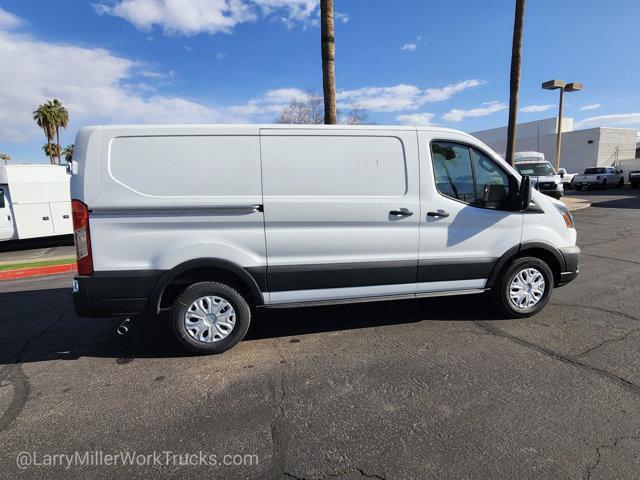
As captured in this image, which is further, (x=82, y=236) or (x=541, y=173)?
(x=541, y=173)

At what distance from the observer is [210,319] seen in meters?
4.02

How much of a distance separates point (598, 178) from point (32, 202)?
35.7m

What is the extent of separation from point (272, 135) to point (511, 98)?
1621 centimetres

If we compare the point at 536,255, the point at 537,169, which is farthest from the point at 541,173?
the point at 536,255

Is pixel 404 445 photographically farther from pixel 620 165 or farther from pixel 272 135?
pixel 620 165

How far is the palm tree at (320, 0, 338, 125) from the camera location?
10344mm

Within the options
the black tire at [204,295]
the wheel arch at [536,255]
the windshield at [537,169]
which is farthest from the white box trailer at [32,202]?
the windshield at [537,169]

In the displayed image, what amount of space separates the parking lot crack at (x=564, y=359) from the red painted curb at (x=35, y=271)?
28.4ft

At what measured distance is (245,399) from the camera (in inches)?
129

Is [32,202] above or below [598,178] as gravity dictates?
above

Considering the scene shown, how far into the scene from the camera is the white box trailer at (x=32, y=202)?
13.3 m

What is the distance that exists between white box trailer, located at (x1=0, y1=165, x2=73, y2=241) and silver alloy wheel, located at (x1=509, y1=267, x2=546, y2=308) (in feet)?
47.1

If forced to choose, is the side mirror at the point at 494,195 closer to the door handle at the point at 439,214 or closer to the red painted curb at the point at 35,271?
the door handle at the point at 439,214

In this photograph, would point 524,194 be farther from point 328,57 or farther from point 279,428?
point 328,57
